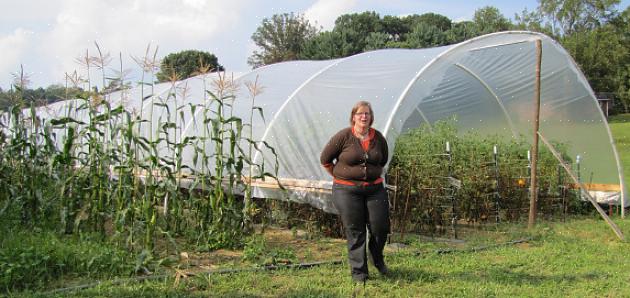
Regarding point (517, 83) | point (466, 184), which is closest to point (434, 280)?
point (466, 184)

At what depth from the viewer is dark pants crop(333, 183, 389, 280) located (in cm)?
507

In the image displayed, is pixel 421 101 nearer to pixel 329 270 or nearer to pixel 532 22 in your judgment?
pixel 329 270

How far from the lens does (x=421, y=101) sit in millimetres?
8469

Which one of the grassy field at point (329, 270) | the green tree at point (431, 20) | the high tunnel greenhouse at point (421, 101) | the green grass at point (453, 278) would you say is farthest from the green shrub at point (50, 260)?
the green tree at point (431, 20)

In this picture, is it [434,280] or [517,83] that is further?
[517,83]

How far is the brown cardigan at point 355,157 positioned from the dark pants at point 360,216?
11 centimetres

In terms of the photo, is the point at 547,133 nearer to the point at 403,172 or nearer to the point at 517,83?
the point at 517,83

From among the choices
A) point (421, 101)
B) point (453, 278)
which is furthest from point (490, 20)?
point (453, 278)

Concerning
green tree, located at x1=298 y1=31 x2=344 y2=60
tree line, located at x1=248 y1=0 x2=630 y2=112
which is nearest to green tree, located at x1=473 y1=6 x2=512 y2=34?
tree line, located at x1=248 y1=0 x2=630 y2=112

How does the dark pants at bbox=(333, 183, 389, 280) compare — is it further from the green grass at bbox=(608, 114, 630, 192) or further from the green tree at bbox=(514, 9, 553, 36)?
the green tree at bbox=(514, 9, 553, 36)

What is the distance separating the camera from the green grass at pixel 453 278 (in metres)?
4.81

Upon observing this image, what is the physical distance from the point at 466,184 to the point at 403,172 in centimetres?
139

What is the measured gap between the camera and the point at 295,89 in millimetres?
8820

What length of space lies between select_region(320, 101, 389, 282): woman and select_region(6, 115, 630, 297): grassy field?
1.11 feet
